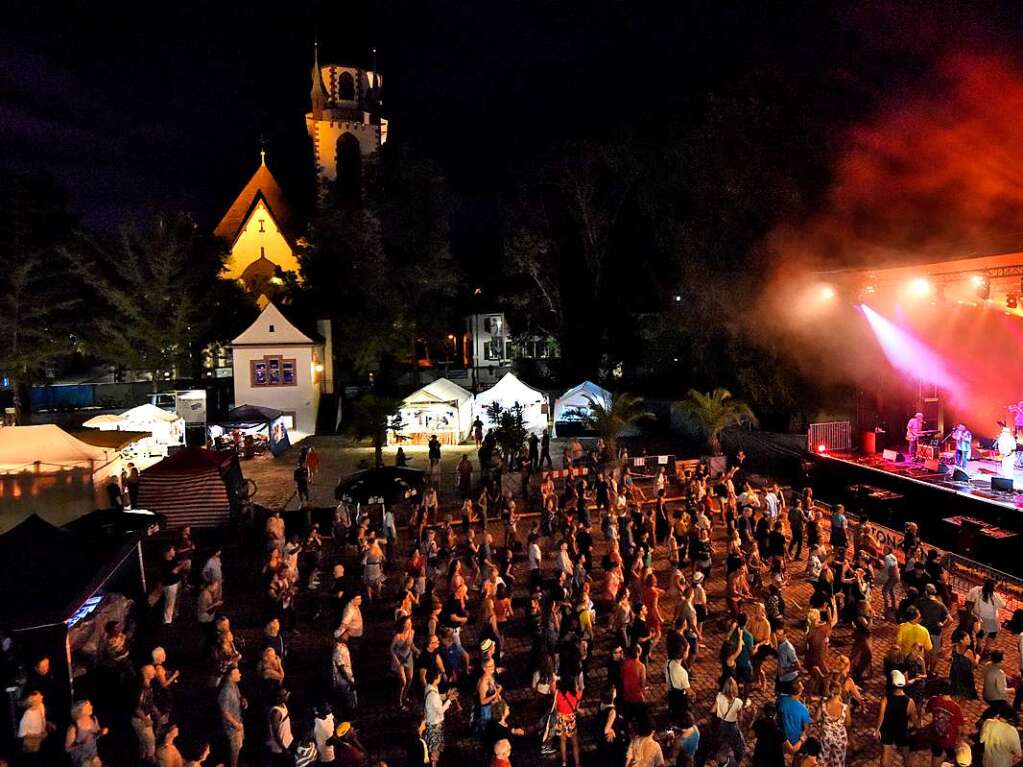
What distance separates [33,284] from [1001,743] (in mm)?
36968

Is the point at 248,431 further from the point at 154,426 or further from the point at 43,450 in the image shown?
the point at 43,450

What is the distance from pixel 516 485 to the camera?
1736cm

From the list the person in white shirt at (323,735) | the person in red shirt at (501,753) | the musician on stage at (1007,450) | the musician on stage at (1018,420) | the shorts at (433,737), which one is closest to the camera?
the person in red shirt at (501,753)

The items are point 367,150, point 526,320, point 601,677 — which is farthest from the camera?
point 367,150

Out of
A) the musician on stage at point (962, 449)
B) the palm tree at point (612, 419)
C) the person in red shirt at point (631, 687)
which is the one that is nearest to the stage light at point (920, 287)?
the musician on stage at point (962, 449)

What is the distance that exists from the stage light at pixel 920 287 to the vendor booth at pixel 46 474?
19.6 metres

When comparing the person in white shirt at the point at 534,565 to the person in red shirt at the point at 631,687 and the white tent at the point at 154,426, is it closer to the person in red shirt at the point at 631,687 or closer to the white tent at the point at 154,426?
the person in red shirt at the point at 631,687

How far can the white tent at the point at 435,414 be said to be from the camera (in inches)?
1000

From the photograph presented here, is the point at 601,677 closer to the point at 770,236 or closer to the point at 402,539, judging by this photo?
the point at 402,539

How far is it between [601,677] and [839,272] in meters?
14.5

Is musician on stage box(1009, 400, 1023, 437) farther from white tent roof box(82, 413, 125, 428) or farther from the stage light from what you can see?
white tent roof box(82, 413, 125, 428)

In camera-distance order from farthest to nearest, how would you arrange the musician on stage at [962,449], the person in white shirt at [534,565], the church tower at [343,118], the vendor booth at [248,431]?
the church tower at [343,118] < the vendor booth at [248,431] < the musician on stage at [962,449] < the person in white shirt at [534,565]

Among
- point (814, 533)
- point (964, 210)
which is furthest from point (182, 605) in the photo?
Answer: point (964, 210)

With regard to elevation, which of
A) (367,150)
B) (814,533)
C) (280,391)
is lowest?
(814,533)
